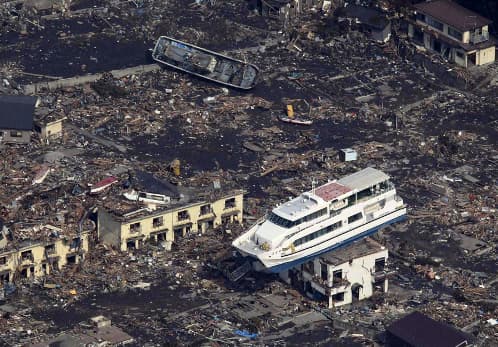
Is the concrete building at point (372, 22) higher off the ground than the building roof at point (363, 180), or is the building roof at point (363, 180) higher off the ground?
the building roof at point (363, 180)

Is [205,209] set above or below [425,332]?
above

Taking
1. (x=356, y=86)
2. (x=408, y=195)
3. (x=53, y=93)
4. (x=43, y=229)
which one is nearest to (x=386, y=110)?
(x=356, y=86)

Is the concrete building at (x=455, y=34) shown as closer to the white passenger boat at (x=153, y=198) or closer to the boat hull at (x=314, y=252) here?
the boat hull at (x=314, y=252)

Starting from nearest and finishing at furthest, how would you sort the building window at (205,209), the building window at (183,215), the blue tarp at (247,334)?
1. the blue tarp at (247,334)
2. the building window at (183,215)
3. the building window at (205,209)

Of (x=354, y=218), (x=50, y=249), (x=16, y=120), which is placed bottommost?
(x=50, y=249)

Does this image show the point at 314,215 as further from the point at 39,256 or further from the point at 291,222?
the point at 39,256

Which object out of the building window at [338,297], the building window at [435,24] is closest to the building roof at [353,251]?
the building window at [338,297]

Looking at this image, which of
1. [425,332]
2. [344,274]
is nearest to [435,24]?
[344,274]

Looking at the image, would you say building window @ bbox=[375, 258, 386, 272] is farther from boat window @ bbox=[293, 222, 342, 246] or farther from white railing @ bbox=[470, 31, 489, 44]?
white railing @ bbox=[470, 31, 489, 44]
